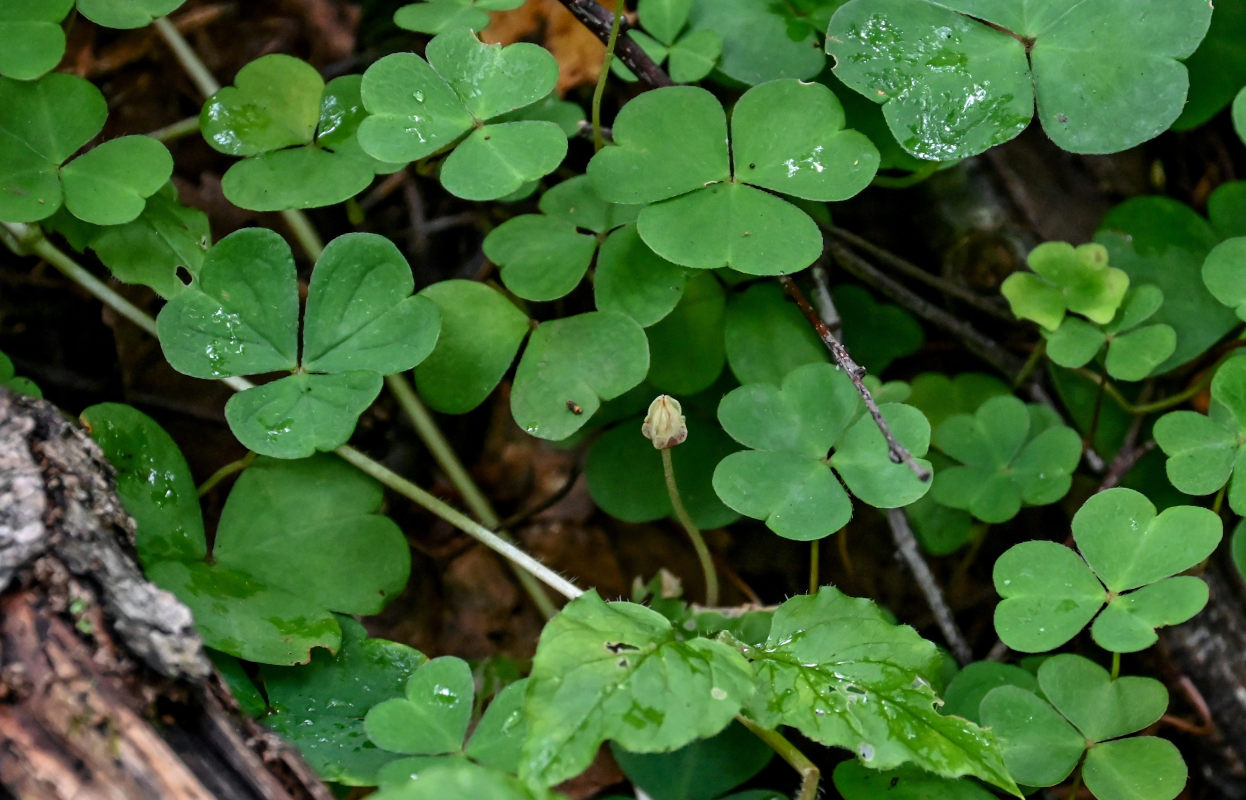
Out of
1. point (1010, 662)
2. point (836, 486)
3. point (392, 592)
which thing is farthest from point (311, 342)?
point (1010, 662)

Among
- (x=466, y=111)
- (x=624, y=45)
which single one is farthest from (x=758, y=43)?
(x=466, y=111)

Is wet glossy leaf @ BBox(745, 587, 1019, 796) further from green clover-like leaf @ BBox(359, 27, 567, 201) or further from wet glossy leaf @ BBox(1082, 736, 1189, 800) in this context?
green clover-like leaf @ BBox(359, 27, 567, 201)

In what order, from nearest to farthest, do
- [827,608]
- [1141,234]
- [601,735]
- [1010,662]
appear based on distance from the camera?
[601,735]
[827,608]
[1010,662]
[1141,234]

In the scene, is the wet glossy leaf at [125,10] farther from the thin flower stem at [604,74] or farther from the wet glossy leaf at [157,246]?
the thin flower stem at [604,74]

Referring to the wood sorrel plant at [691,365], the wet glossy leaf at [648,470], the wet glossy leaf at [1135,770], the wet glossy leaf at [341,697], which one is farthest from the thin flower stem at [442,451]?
the wet glossy leaf at [1135,770]

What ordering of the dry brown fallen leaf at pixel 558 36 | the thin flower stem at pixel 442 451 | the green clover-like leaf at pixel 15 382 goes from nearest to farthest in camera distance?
the green clover-like leaf at pixel 15 382
the thin flower stem at pixel 442 451
the dry brown fallen leaf at pixel 558 36

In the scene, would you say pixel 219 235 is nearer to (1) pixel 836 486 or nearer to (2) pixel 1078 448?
(1) pixel 836 486

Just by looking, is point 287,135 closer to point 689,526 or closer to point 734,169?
point 734,169
